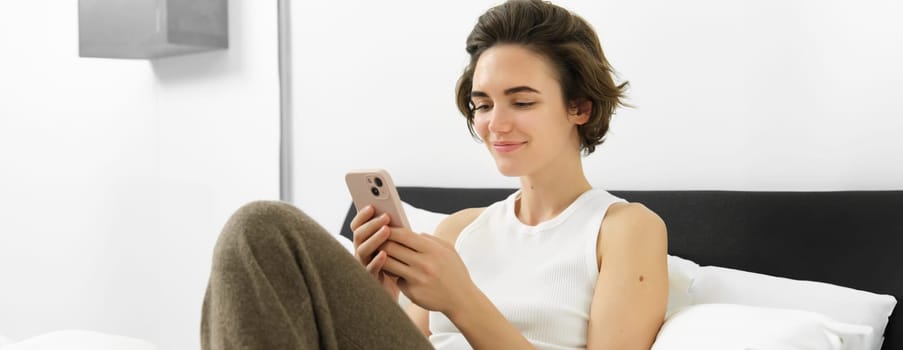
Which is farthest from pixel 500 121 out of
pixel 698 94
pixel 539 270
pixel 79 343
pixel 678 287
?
pixel 79 343

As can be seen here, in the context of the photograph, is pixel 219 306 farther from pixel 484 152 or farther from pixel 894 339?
pixel 484 152

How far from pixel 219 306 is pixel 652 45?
1141 mm

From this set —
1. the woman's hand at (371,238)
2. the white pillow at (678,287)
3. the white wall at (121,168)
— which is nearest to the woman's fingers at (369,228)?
the woman's hand at (371,238)

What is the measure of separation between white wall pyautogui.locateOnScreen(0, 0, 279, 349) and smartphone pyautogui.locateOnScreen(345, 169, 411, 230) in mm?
1478

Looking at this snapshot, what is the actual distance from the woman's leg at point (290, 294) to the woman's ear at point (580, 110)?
553mm

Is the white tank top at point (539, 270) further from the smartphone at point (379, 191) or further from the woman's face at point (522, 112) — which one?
the smartphone at point (379, 191)

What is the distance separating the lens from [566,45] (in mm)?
1420

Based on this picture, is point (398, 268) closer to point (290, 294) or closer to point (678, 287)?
point (290, 294)

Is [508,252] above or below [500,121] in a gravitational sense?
below

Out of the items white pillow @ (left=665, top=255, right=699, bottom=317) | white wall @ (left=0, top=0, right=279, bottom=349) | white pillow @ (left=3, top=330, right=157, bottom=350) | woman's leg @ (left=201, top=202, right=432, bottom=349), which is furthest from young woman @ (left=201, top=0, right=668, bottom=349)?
white wall @ (left=0, top=0, right=279, bottom=349)

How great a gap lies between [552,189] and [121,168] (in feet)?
7.37

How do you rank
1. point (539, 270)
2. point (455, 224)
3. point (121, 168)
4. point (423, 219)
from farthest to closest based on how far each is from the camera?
point (121, 168) → point (423, 219) → point (455, 224) → point (539, 270)

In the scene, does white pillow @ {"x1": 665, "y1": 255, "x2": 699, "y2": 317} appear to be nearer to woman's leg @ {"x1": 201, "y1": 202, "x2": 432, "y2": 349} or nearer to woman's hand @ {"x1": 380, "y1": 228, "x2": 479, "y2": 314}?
woman's hand @ {"x1": 380, "y1": 228, "x2": 479, "y2": 314}

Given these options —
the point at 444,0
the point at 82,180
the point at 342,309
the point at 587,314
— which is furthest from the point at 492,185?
the point at 82,180
